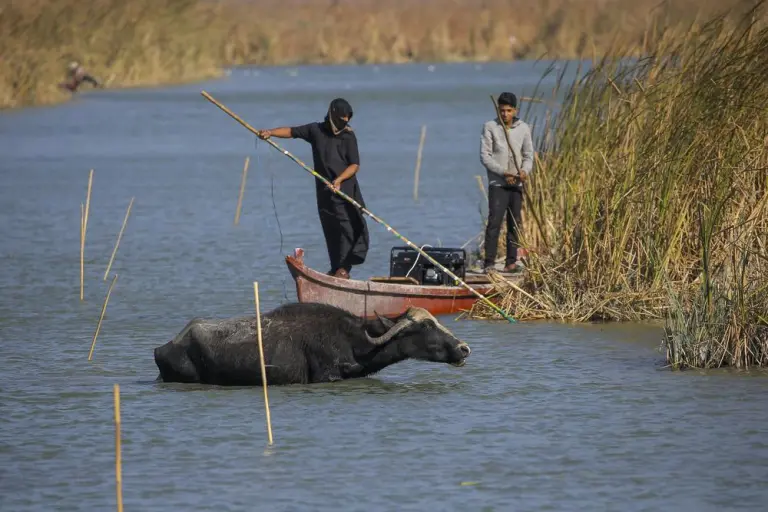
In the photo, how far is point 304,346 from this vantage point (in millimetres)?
11977

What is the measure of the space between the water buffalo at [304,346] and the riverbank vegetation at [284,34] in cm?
472

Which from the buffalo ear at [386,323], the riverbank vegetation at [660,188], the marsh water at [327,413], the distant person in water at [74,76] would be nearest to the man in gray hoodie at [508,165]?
the riverbank vegetation at [660,188]

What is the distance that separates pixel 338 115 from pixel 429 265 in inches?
72.1

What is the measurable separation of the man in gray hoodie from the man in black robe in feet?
4.93

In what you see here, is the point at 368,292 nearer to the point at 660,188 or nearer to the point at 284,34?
the point at 660,188

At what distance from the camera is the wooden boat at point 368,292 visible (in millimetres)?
14438

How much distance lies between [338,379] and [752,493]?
3.85 m

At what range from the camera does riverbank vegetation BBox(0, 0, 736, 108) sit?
49656 mm

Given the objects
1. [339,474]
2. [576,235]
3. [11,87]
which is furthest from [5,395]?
[11,87]

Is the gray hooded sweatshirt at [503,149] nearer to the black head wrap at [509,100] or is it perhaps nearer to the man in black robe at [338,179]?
the black head wrap at [509,100]

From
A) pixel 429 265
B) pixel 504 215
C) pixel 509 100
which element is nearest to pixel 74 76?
pixel 504 215

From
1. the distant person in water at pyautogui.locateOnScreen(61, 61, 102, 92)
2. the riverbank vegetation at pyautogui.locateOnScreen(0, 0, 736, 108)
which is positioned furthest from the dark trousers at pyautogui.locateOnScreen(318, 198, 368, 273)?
the distant person in water at pyautogui.locateOnScreen(61, 61, 102, 92)

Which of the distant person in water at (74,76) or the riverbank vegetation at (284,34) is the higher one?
the riverbank vegetation at (284,34)

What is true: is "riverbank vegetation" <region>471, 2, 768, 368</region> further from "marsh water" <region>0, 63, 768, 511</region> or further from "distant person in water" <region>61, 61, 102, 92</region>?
"distant person in water" <region>61, 61, 102, 92</region>
